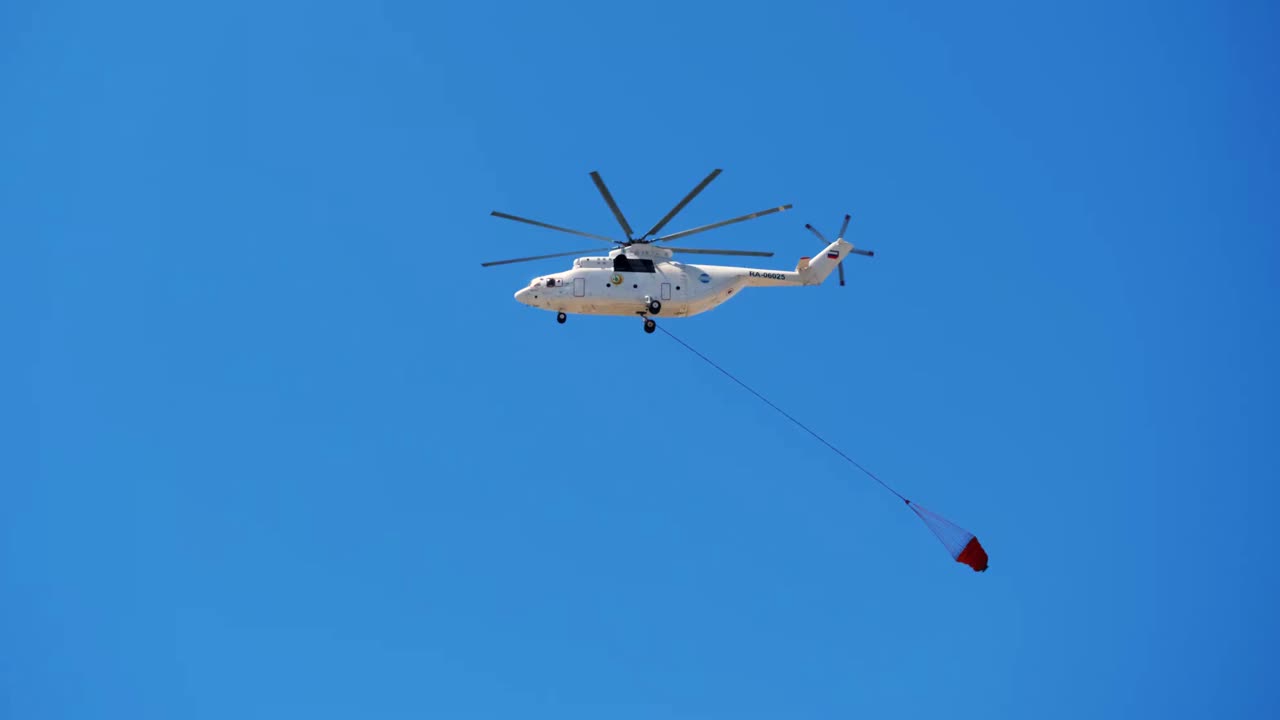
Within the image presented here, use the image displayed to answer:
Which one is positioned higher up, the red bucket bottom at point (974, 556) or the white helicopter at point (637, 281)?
the white helicopter at point (637, 281)

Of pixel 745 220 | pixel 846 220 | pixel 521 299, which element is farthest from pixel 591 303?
pixel 846 220

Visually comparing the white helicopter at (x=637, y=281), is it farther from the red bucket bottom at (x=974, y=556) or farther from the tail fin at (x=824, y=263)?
the red bucket bottom at (x=974, y=556)

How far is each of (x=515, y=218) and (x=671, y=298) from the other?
16.5ft

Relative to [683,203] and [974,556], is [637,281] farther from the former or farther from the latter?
[974,556]

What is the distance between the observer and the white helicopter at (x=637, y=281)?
3994 centimetres

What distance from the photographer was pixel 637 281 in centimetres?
4025

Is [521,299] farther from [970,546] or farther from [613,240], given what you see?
[970,546]

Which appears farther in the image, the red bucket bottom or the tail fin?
the tail fin

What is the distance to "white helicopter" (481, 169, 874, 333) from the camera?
39938mm

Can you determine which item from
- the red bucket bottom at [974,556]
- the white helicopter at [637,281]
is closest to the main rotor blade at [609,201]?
the white helicopter at [637,281]

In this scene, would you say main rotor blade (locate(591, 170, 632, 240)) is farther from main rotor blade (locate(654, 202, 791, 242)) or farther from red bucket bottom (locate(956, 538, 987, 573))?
red bucket bottom (locate(956, 538, 987, 573))

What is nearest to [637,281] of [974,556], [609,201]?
[609,201]

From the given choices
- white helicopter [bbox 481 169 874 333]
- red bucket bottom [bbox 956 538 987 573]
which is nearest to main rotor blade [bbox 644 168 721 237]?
white helicopter [bbox 481 169 874 333]

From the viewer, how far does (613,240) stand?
40938mm
